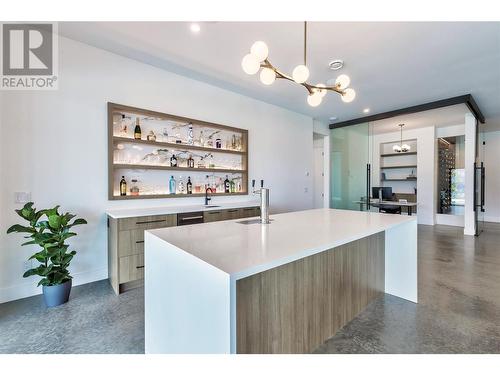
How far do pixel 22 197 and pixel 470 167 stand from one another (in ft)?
26.7

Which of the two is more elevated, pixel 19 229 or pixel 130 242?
pixel 19 229

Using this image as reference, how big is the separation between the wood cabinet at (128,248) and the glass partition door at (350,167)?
15.8 feet

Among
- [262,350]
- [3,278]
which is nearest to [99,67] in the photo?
[3,278]

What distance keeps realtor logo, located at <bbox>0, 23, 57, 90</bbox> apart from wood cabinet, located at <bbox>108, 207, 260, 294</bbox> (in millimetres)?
1716

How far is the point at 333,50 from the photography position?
9.19 feet

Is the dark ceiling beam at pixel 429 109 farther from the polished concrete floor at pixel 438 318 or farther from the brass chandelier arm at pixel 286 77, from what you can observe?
the brass chandelier arm at pixel 286 77

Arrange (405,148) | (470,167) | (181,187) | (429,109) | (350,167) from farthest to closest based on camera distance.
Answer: (405,148) → (350,167) → (470,167) → (429,109) → (181,187)

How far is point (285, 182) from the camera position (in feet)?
16.6

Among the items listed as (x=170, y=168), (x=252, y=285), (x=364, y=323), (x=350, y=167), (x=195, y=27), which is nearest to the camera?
(x=252, y=285)

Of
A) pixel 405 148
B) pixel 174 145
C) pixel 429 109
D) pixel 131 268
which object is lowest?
pixel 131 268

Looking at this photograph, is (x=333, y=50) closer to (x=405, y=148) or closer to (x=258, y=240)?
(x=258, y=240)

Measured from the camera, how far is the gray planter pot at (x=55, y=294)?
226cm

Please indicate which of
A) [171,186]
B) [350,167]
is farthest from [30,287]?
[350,167]
